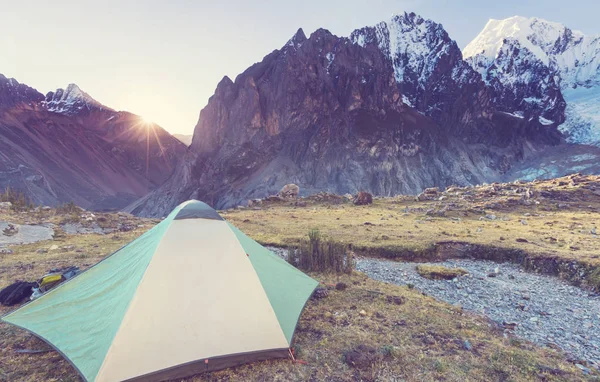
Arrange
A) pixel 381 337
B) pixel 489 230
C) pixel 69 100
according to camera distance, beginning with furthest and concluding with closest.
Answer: pixel 69 100 < pixel 489 230 < pixel 381 337

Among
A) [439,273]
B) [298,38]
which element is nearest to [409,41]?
[298,38]

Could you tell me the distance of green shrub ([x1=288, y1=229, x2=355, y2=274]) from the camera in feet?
38.9

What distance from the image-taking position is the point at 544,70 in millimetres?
161500

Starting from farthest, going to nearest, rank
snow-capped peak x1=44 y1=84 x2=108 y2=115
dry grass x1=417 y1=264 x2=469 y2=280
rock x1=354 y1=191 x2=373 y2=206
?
snow-capped peak x1=44 y1=84 x2=108 y2=115 < rock x1=354 y1=191 x2=373 y2=206 < dry grass x1=417 y1=264 x2=469 y2=280

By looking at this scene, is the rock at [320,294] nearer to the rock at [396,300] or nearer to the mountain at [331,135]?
the rock at [396,300]

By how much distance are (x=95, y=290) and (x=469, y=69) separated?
181522 mm

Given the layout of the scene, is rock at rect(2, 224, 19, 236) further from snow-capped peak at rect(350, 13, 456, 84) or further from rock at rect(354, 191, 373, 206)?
snow-capped peak at rect(350, 13, 456, 84)

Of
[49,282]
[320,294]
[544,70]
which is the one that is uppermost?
[544,70]

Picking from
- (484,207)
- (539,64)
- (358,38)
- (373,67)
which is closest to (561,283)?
(484,207)

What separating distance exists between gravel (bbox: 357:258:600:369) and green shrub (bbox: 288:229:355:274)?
148 cm

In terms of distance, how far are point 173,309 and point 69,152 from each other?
193846 millimetres

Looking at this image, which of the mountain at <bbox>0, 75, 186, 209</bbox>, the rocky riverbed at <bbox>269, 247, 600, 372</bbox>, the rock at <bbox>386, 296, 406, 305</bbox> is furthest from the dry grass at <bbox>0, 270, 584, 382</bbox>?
the mountain at <bbox>0, 75, 186, 209</bbox>

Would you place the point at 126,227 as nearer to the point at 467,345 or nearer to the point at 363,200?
the point at 467,345

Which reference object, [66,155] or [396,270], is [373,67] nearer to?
[396,270]
